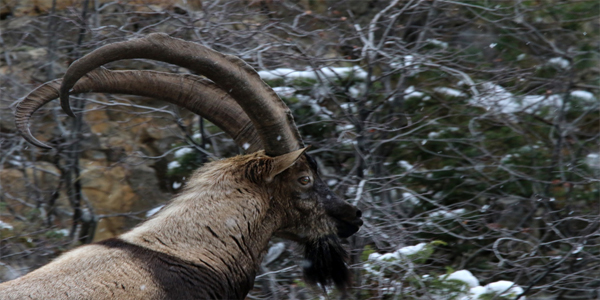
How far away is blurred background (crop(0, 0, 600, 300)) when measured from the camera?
5820mm

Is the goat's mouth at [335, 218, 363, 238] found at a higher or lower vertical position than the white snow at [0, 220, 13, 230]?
higher

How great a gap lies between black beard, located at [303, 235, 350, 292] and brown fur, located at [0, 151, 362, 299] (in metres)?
0.03

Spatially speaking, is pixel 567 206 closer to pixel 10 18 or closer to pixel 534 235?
pixel 534 235

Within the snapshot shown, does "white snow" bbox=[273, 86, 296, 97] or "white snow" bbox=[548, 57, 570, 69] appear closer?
"white snow" bbox=[273, 86, 296, 97]

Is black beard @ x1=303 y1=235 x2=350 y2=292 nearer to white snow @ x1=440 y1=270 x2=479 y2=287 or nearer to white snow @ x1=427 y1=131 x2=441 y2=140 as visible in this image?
white snow @ x1=440 y1=270 x2=479 y2=287

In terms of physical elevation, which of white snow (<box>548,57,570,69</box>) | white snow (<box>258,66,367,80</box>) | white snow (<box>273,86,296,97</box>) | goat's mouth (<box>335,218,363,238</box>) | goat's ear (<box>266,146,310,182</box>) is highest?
goat's ear (<box>266,146,310,182</box>)

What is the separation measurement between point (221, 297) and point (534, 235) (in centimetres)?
441

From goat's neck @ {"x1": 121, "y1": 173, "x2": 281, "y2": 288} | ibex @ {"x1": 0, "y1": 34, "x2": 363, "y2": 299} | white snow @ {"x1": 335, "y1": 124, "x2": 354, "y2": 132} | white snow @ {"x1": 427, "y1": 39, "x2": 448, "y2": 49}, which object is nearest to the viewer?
ibex @ {"x1": 0, "y1": 34, "x2": 363, "y2": 299}

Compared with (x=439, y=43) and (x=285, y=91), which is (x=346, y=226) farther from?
(x=439, y=43)

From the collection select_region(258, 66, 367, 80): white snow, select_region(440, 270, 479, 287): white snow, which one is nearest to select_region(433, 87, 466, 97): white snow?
select_region(258, 66, 367, 80): white snow

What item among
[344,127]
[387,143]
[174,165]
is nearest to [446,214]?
[387,143]

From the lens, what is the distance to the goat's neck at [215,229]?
3416 mm

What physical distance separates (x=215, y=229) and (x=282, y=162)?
577mm

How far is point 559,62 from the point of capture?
24.9 feet
